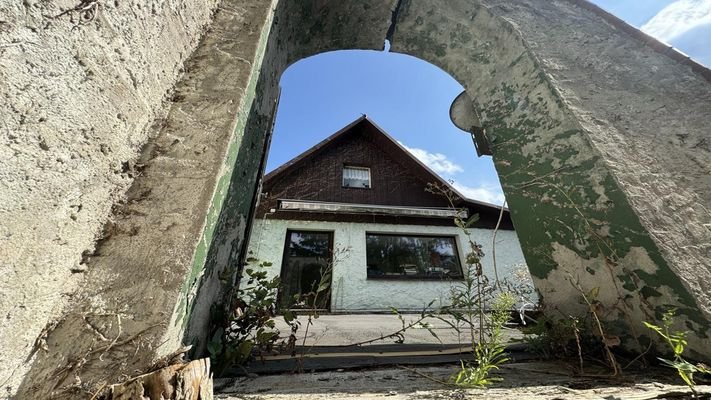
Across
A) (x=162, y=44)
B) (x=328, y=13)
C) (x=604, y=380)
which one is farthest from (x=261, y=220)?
(x=604, y=380)

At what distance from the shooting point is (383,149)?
8953mm

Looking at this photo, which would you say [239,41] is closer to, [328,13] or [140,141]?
[140,141]

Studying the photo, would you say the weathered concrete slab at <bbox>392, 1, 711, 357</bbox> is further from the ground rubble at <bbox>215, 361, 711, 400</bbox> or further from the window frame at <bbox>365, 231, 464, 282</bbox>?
the window frame at <bbox>365, 231, 464, 282</bbox>

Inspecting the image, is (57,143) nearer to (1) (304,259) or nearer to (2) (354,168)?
(1) (304,259)

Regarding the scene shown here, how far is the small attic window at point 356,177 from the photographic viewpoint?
26.6 feet

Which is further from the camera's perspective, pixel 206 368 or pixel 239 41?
pixel 239 41

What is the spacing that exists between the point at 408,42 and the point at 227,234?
1993mm

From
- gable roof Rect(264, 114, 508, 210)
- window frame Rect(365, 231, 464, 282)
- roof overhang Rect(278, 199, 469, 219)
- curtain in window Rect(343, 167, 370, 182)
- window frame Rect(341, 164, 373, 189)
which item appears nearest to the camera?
window frame Rect(365, 231, 464, 282)

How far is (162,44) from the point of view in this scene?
1.00m

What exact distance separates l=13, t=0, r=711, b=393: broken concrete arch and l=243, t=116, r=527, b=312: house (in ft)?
16.5

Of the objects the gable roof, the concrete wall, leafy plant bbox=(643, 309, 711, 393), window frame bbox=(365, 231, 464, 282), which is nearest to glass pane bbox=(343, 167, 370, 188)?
Answer: the gable roof

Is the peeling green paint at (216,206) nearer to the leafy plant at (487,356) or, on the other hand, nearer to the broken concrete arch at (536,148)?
the broken concrete arch at (536,148)

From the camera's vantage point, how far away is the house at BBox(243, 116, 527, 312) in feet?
21.4

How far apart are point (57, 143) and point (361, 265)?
20.9ft
